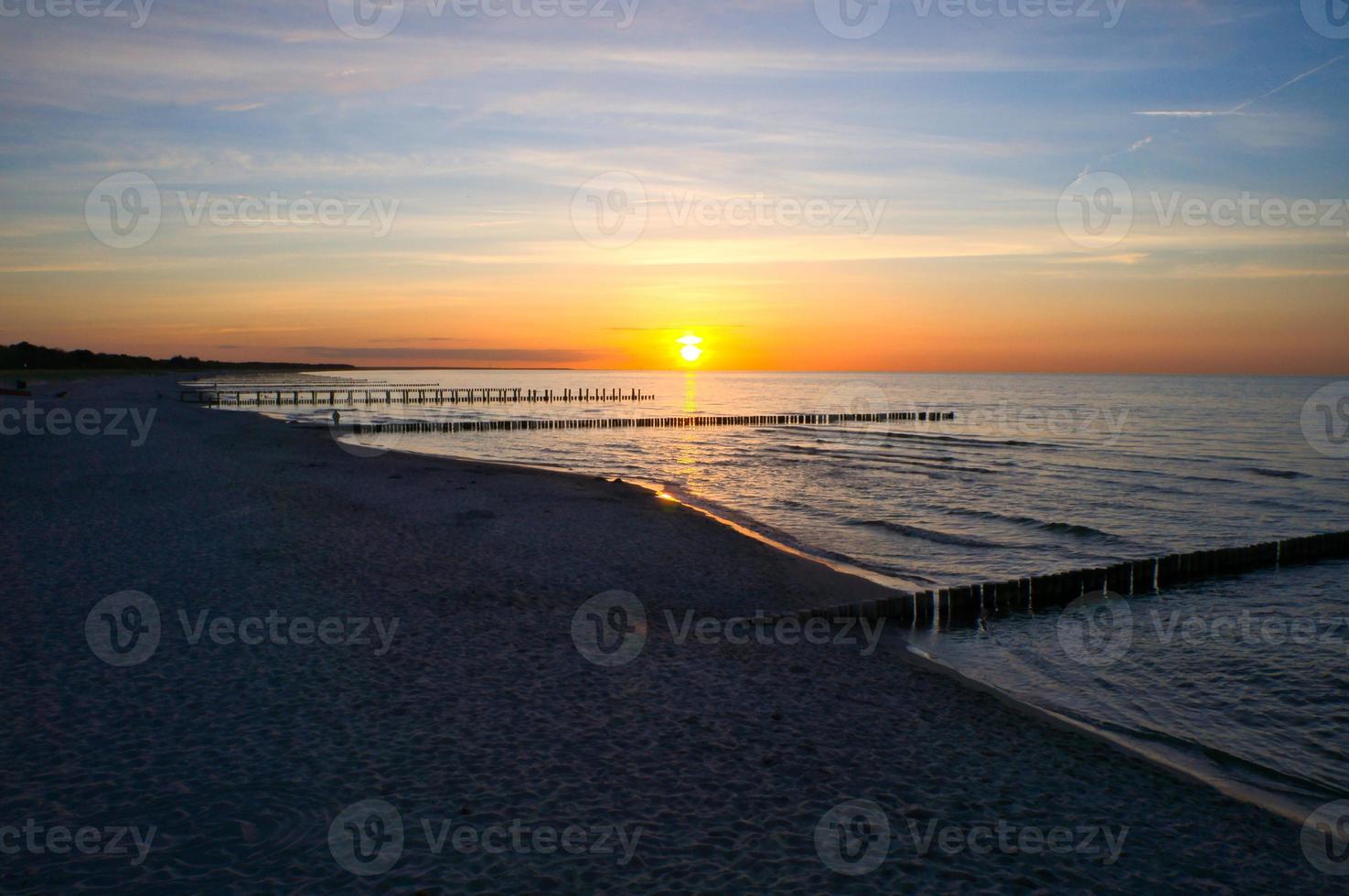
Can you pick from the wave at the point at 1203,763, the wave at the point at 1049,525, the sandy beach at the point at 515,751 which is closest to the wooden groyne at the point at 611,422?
the wave at the point at 1049,525

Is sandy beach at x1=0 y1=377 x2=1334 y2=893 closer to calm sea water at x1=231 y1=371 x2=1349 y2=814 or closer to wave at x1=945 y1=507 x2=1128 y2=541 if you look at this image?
calm sea water at x1=231 y1=371 x2=1349 y2=814

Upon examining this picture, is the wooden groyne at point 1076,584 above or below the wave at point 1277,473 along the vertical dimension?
below

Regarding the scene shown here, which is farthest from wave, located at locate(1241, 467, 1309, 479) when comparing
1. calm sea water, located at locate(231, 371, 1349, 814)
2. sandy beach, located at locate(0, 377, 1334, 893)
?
sandy beach, located at locate(0, 377, 1334, 893)

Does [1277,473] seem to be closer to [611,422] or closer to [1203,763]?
[1203,763]

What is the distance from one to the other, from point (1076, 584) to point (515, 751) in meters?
11.7

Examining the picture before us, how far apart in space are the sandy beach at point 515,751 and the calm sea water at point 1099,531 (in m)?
1.82

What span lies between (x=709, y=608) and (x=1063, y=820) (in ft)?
21.3

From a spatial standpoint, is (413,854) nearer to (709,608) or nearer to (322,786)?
(322,786)

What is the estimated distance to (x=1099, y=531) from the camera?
21578 mm

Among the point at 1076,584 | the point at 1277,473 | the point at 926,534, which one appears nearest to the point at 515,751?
the point at 1076,584

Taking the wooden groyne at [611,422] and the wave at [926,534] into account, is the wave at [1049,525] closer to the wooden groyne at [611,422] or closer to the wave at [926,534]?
the wave at [926,534]

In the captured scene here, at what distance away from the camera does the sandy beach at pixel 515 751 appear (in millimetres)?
5539

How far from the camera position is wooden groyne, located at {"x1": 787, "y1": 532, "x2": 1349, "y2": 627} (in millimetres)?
12562

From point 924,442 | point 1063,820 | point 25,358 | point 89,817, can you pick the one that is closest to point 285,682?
point 89,817
